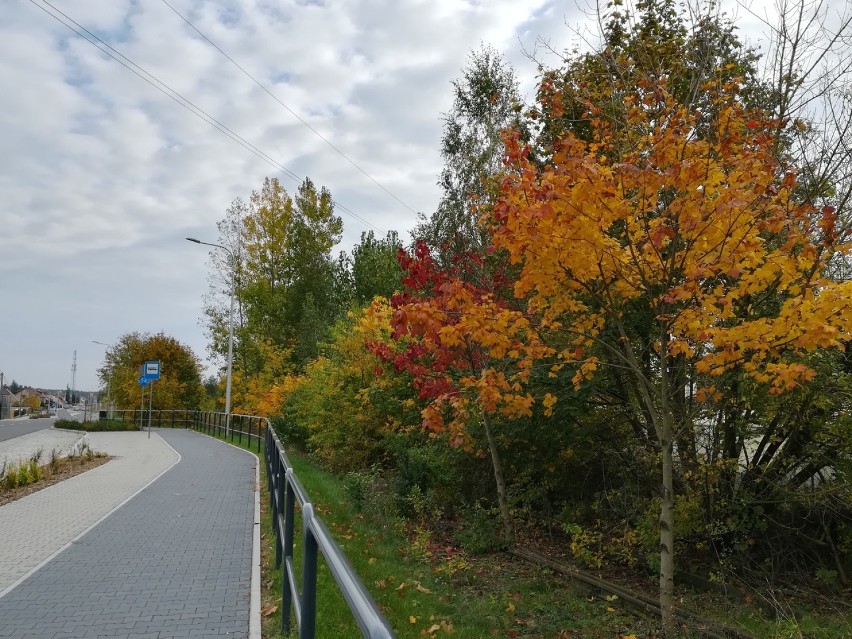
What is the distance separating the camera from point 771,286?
264 inches

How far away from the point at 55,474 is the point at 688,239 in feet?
48.4

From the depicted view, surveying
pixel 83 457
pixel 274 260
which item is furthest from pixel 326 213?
pixel 83 457

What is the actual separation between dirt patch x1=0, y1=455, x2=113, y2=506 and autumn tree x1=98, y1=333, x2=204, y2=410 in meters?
26.0

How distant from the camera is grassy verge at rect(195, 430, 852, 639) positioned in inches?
240

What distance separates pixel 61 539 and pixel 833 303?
332 inches

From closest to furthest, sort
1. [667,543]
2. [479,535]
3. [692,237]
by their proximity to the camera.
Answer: [692,237], [667,543], [479,535]

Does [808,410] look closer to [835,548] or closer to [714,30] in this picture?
[835,548]

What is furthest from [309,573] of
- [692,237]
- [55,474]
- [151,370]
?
[151,370]

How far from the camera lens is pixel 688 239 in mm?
6141

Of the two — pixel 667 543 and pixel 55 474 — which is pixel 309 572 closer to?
pixel 667 543

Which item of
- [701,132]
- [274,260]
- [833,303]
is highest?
[274,260]

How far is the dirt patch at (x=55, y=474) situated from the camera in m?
12.5

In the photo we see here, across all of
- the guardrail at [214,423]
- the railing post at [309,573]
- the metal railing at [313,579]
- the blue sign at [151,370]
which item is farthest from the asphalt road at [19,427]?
the railing post at [309,573]

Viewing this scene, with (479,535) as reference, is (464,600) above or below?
below
